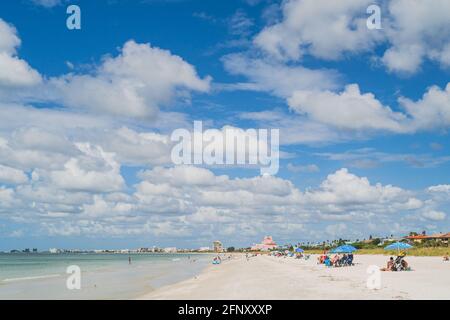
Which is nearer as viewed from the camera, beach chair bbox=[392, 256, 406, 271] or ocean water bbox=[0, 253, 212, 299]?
ocean water bbox=[0, 253, 212, 299]

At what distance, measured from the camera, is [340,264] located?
139 ft

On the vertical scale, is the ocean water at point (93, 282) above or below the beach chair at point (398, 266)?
below

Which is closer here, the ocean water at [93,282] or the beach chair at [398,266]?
the ocean water at [93,282]

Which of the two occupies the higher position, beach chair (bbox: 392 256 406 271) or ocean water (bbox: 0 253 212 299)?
beach chair (bbox: 392 256 406 271)

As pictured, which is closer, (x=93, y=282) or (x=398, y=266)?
(x=398, y=266)

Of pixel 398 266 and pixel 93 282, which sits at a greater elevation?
pixel 398 266
